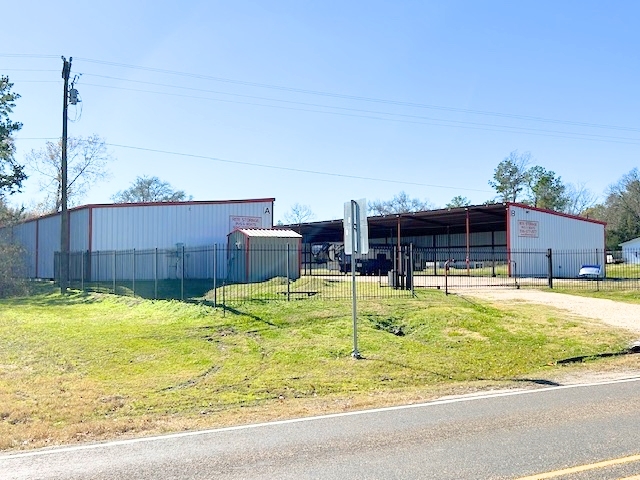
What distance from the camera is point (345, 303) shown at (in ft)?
56.4

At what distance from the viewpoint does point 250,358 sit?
38.6 feet

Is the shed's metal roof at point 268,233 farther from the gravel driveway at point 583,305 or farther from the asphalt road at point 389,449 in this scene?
the asphalt road at point 389,449

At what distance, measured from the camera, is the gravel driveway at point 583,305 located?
15884mm

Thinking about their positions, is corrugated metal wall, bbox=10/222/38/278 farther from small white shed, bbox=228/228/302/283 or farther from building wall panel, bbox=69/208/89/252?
small white shed, bbox=228/228/302/283

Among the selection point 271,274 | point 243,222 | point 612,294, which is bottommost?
point 612,294

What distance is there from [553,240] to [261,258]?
19.8 m

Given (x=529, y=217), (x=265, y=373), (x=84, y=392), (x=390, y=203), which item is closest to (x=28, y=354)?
(x=84, y=392)

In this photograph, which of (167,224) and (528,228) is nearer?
(167,224)

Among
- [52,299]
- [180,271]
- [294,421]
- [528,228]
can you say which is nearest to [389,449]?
[294,421]

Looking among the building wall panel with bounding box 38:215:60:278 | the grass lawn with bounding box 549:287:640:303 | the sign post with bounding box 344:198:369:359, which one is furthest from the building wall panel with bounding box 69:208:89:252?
the grass lawn with bounding box 549:287:640:303

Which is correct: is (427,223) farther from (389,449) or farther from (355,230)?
(389,449)

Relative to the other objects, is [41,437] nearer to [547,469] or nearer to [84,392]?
[84,392]

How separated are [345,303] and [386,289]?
14.8 ft

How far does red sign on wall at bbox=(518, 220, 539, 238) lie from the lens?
3488 centimetres
